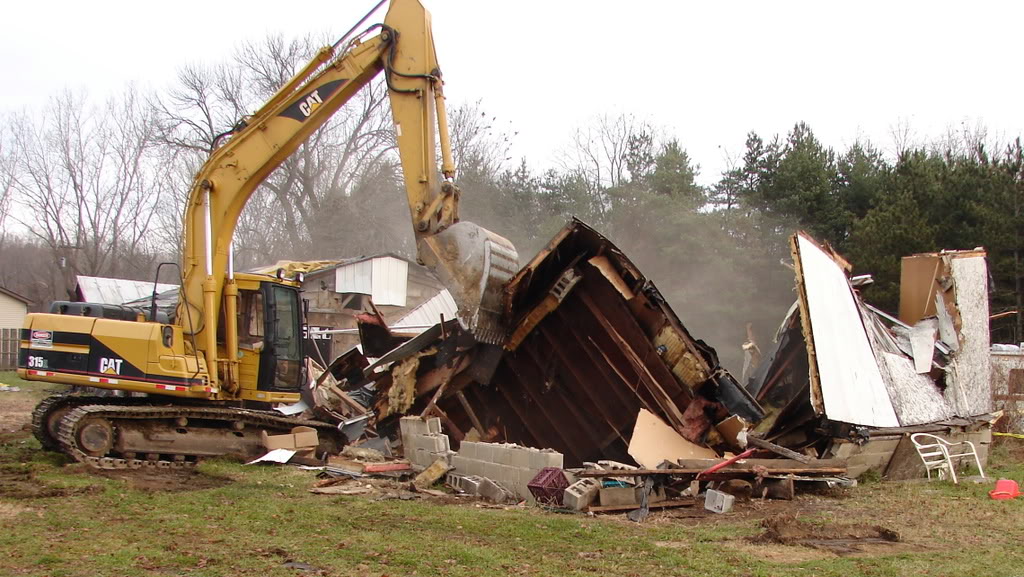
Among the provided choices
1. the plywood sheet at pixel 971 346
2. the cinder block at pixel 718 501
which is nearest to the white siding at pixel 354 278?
the plywood sheet at pixel 971 346

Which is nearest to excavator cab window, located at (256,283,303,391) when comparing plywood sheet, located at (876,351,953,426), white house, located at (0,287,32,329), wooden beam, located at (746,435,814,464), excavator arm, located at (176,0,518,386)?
excavator arm, located at (176,0,518,386)

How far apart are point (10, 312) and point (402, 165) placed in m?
32.4

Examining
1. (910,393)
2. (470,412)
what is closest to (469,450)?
(470,412)

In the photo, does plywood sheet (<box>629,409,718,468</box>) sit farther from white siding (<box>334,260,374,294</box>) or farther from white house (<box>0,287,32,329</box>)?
white house (<box>0,287,32,329</box>)

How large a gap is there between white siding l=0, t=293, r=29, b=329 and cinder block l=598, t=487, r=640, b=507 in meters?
34.4

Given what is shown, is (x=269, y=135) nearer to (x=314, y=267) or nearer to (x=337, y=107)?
(x=337, y=107)

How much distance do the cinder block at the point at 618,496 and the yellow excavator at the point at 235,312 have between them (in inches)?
115

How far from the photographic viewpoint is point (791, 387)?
1370 cm

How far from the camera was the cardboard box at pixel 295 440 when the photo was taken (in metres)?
11.3

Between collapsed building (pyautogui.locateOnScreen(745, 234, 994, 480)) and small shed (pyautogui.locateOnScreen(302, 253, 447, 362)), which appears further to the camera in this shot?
small shed (pyautogui.locateOnScreen(302, 253, 447, 362))

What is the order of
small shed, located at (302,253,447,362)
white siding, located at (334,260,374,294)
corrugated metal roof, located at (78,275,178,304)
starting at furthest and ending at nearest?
corrugated metal roof, located at (78,275,178,304)
white siding, located at (334,260,374,294)
small shed, located at (302,253,447,362)

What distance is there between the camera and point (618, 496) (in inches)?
347

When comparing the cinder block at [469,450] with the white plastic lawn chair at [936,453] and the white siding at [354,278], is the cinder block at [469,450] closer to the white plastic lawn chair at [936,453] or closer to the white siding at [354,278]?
the white plastic lawn chair at [936,453]

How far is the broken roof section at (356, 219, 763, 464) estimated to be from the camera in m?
11.3
